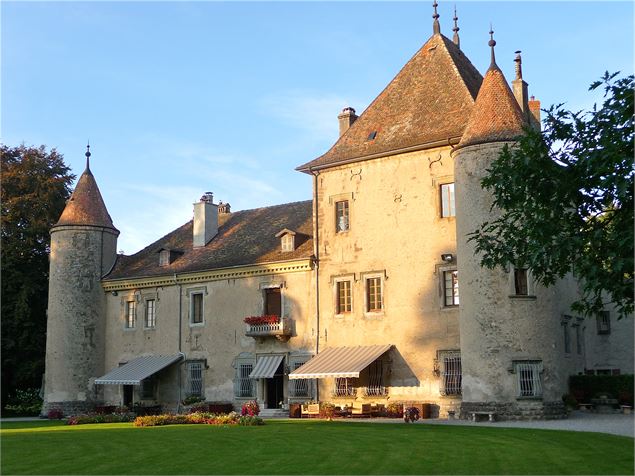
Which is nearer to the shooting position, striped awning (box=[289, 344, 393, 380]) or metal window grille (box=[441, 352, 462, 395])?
metal window grille (box=[441, 352, 462, 395])

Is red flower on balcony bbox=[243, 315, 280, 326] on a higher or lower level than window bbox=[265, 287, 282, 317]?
lower

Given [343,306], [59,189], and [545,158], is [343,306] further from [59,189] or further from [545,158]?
[59,189]

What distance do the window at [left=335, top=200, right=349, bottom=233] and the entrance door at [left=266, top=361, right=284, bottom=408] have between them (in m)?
7.01

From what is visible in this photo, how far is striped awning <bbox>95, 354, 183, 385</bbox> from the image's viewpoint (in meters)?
35.3

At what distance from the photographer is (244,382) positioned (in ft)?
112

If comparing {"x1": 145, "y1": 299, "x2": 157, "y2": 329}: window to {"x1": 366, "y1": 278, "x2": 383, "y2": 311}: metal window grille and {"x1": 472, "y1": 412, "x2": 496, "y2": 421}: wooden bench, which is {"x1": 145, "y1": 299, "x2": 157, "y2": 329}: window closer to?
{"x1": 366, "y1": 278, "x2": 383, "y2": 311}: metal window grille

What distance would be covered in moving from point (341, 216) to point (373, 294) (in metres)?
3.68

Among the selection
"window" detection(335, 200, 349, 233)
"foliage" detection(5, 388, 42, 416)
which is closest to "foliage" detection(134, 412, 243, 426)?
"window" detection(335, 200, 349, 233)

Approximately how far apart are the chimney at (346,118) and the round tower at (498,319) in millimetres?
8366

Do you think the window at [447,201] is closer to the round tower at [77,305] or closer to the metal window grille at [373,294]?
the metal window grille at [373,294]

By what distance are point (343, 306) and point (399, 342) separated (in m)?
3.10

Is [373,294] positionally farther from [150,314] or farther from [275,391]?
[150,314]

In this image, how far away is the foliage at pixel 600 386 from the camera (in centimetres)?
2902

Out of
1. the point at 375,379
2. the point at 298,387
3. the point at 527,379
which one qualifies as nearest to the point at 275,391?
the point at 298,387
